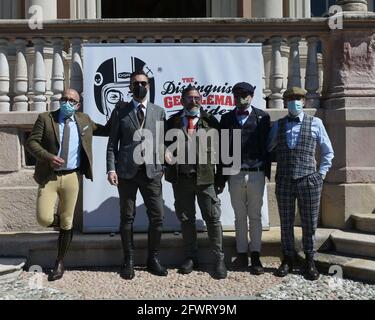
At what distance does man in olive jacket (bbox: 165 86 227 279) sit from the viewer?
4.92 m

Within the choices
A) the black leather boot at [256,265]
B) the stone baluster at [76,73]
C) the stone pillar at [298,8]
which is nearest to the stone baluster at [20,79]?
the stone baluster at [76,73]

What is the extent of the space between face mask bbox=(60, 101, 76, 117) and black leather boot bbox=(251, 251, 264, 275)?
2.32 m

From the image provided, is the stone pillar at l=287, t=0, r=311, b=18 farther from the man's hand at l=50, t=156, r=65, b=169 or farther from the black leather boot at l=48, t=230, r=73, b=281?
the black leather boot at l=48, t=230, r=73, b=281

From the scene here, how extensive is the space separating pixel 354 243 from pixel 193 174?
191cm

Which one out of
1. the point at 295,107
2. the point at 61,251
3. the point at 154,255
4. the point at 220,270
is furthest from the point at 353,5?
the point at 61,251

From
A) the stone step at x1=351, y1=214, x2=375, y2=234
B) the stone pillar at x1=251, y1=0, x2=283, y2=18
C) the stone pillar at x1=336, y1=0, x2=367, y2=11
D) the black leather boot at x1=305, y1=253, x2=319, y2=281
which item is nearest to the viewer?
the black leather boot at x1=305, y1=253, x2=319, y2=281

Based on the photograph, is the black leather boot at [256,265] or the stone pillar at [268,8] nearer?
the black leather boot at [256,265]

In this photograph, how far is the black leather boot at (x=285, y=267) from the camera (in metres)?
5.03

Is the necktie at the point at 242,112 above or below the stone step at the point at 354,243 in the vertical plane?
above

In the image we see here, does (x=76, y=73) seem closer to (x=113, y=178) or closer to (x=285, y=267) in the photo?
(x=113, y=178)

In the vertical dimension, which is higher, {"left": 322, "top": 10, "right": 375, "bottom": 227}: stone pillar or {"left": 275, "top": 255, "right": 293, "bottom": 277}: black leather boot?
{"left": 322, "top": 10, "right": 375, "bottom": 227}: stone pillar

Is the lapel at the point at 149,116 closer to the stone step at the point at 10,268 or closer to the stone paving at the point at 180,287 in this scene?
the stone paving at the point at 180,287

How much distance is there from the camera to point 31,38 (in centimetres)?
604

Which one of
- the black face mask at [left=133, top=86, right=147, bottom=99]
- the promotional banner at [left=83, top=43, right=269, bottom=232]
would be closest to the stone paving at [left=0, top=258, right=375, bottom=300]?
the promotional banner at [left=83, top=43, right=269, bottom=232]
